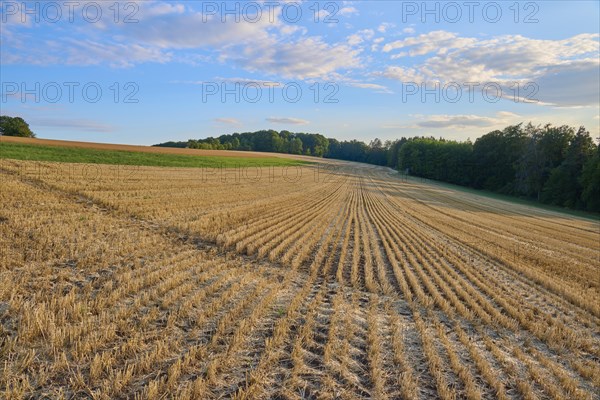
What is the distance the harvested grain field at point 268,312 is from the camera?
18.2ft

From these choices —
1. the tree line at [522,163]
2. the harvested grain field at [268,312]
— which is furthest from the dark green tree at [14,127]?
the harvested grain field at [268,312]

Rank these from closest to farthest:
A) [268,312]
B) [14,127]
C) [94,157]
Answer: [268,312] → [94,157] → [14,127]

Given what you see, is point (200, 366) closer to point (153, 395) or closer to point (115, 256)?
point (153, 395)

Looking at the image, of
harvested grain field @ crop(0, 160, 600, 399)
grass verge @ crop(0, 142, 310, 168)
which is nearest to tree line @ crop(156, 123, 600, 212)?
grass verge @ crop(0, 142, 310, 168)

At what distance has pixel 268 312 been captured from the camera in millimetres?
8023

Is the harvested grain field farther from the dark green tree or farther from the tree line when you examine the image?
the dark green tree

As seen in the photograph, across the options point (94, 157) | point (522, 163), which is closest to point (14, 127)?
point (94, 157)

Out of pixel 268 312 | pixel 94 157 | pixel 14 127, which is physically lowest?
pixel 268 312

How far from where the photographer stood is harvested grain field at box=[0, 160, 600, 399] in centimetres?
555

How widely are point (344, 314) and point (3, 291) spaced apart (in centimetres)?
700

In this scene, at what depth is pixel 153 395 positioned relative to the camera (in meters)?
4.85

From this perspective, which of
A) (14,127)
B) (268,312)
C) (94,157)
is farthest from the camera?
(14,127)

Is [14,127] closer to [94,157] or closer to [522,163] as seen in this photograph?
[94,157]

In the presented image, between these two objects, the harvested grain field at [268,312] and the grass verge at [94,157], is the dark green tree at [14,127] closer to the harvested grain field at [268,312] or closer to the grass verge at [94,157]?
the grass verge at [94,157]
